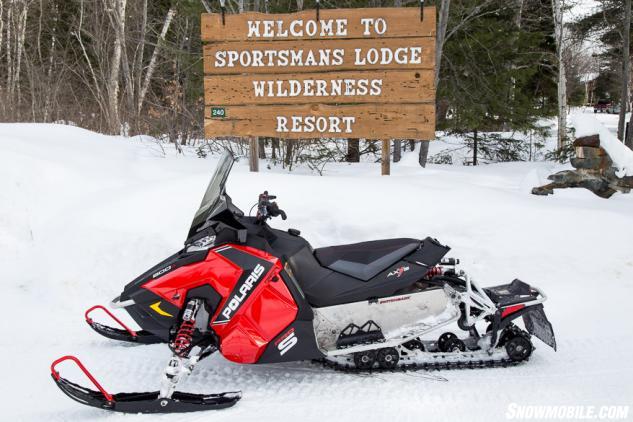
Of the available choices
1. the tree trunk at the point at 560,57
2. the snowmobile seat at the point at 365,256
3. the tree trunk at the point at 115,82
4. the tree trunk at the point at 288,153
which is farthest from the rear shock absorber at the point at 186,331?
the tree trunk at the point at 560,57

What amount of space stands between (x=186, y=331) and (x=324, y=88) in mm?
3896

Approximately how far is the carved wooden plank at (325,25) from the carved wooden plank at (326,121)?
74 cm

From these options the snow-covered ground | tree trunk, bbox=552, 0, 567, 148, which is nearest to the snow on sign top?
the snow-covered ground

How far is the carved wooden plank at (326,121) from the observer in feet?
20.8

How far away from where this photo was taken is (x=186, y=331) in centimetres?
313

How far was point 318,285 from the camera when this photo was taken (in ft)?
11.4

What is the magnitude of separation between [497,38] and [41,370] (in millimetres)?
11197

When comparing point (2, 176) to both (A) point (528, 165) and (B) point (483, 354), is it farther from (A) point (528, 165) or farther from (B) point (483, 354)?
(A) point (528, 165)

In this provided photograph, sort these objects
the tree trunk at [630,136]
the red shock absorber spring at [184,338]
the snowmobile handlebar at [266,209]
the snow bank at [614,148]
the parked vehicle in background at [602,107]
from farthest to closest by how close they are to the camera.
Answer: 1. the parked vehicle in background at [602,107]
2. the tree trunk at [630,136]
3. the snow bank at [614,148]
4. the snowmobile handlebar at [266,209]
5. the red shock absorber spring at [184,338]

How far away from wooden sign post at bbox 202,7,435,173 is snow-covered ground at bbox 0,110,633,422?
67cm

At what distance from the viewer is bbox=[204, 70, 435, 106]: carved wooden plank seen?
6297 millimetres

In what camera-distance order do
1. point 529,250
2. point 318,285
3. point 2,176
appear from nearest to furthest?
point 318,285, point 529,250, point 2,176

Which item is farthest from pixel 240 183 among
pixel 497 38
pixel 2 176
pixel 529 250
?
pixel 497 38

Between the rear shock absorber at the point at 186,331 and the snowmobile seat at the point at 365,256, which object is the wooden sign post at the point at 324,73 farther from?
the rear shock absorber at the point at 186,331
